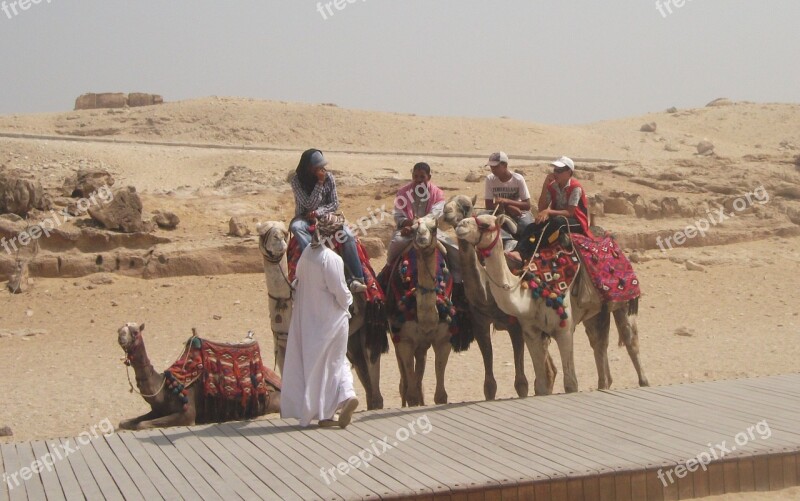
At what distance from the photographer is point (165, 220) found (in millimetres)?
18906

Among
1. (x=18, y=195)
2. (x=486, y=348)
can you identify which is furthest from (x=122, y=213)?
(x=486, y=348)

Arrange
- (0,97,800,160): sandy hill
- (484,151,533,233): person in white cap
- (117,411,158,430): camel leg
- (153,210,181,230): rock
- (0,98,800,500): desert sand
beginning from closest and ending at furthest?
(117,411,158,430): camel leg, (484,151,533,233): person in white cap, (0,98,800,500): desert sand, (153,210,181,230): rock, (0,97,800,160): sandy hill

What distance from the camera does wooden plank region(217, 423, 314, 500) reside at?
6.43 meters

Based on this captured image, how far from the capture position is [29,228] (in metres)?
17.5

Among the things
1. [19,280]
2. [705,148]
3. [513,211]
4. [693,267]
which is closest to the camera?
[513,211]

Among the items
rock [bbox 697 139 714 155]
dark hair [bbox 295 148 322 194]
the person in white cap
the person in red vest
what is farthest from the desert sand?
rock [bbox 697 139 714 155]

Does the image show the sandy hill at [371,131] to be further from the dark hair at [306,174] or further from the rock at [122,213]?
the dark hair at [306,174]

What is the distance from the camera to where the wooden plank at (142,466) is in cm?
648

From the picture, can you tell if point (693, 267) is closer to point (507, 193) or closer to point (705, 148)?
point (507, 193)

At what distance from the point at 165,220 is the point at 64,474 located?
12308 millimetres

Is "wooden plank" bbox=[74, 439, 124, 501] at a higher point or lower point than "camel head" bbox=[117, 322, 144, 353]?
lower

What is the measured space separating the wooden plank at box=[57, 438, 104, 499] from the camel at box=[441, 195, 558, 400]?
12.2ft

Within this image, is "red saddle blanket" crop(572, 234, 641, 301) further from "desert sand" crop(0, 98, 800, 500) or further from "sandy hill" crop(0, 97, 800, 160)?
"sandy hill" crop(0, 97, 800, 160)

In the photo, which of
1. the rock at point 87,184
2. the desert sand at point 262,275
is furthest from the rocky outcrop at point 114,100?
the rock at point 87,184
